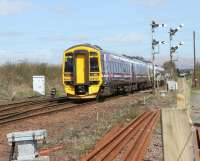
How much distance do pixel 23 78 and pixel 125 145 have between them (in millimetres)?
37336

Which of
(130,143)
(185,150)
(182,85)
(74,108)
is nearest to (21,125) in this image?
(130,143)

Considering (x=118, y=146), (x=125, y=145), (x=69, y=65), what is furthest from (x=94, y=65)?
(x=118, y=146)

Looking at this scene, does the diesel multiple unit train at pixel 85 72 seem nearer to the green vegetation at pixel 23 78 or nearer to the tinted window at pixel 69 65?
the tinted window at pixel 69 65

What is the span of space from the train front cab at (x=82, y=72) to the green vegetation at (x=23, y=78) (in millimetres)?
8400

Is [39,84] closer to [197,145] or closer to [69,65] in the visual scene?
[69,65]

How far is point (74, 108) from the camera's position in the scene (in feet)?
84.2

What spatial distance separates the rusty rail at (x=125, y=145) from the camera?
10.7 m

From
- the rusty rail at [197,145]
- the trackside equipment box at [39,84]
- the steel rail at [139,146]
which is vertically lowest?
the steel rail at [139,146]

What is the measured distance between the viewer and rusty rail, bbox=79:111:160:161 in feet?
35.1

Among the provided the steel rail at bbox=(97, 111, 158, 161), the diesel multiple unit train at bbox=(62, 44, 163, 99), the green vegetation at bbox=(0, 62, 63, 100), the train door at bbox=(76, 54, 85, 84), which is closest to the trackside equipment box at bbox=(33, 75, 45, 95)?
the green vegetation at bbox=(0, 62, 63, 100)

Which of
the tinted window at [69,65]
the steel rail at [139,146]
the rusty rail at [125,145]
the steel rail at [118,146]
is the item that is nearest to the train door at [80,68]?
the tinted window at [69,65]

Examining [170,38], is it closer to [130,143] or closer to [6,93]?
[6,93]

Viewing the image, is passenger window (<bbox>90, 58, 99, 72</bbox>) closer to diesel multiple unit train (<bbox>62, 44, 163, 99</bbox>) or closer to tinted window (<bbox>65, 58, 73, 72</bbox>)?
diesel multiple unit train (<bbox>62, 44, 163, 99</bbox>)

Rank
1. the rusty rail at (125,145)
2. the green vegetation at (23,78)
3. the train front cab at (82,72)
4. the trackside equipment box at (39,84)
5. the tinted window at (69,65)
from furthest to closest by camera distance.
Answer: the trackside equipment box at (39,84) → the green vegetation at (23,78) → the tinted window at (69,65) → the train front cab at (82,72) → the rusty rail at (125,145)
